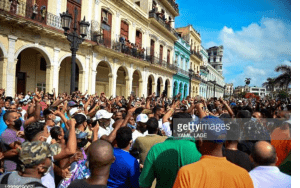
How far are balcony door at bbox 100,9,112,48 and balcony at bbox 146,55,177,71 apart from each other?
5175 mm

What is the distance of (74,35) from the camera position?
22.1ft

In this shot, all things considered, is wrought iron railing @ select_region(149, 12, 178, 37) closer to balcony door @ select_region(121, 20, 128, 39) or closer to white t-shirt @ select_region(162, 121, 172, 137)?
balcony door @ select_region(121, 20, 128, 39)

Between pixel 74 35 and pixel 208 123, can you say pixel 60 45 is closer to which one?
pixel 74 35

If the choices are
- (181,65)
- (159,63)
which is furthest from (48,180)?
(181,65)

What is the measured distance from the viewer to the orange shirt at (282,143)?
2.71 metres

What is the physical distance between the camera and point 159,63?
21.2m

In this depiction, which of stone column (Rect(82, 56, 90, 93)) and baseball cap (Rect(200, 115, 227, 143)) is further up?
stone column (Rect(82, 56, 90, 93))

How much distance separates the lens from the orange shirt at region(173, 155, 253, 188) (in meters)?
1.34

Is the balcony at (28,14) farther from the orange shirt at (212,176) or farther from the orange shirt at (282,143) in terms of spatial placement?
the orange shirt at (282,143)

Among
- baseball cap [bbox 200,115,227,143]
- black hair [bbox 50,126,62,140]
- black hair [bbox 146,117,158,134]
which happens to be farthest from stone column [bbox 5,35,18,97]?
baseball cap [bbox 200,115,227,143]

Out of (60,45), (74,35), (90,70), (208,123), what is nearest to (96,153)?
(208,123)

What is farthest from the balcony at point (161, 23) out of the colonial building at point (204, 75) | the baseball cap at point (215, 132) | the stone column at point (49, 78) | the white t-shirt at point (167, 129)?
the baseball cap at point (215, 132)
